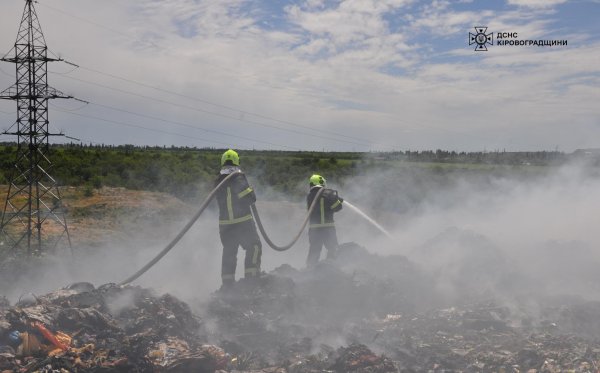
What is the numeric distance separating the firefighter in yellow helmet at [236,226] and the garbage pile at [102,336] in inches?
54.1

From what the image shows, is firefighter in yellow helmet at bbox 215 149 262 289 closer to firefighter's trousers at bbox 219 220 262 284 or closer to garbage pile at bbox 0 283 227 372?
firefighter's trousers at bbox 219 220 262 284

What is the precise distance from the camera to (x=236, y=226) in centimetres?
842

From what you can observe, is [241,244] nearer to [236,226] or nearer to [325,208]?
[236,226]

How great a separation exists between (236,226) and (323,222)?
9.67 ft

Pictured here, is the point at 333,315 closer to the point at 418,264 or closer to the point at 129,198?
the point at 418,264

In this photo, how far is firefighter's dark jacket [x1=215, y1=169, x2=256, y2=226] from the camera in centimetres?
838

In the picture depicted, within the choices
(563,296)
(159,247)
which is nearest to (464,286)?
(563,296)

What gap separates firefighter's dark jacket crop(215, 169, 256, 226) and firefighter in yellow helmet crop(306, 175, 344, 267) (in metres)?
2.71

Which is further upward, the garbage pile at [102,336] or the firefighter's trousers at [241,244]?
the firefighter's trousers at [241,244]

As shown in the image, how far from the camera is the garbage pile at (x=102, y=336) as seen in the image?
18.2ft

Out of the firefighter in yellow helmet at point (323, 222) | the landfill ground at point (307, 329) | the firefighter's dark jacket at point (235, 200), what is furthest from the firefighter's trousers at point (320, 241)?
the firefighter's dark jacket at point (235, 200)

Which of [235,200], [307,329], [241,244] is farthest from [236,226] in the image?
[307,329]

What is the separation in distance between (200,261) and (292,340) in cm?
710

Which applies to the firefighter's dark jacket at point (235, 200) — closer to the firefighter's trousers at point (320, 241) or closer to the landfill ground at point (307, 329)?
the landfill ground at point (307, 329)
